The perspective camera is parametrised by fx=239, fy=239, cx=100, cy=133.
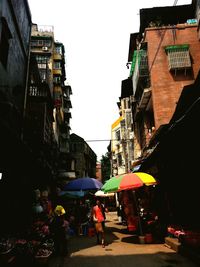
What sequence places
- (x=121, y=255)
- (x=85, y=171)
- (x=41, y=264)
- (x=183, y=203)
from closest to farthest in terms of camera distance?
(x=41, y=264)
(x=121, y=255)
(x=183, y=203)
(x=85, y=171)

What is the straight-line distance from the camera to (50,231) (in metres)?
9.12

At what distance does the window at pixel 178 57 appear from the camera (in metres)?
17.5

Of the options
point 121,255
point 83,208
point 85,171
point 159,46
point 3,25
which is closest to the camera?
point 121,255

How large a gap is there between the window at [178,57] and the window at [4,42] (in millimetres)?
12182

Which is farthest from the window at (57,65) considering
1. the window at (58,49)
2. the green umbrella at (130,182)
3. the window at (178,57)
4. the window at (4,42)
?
the green umbrella at (130,182)

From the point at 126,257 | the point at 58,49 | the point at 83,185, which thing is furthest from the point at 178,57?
the point at 58,49

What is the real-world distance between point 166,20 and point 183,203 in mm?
16909

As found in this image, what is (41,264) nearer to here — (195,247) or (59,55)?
(195,247)

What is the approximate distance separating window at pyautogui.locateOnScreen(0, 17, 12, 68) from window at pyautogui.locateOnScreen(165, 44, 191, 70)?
12182mm

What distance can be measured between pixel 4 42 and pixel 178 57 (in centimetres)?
1298

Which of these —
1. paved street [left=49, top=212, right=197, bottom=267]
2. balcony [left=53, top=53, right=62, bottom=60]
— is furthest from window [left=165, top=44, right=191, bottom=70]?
balcony [left=53, top=53, right=62, bottom=60]

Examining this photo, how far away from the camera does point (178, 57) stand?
58.2 feet

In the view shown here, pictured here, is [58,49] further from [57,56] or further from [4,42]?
[4,42]

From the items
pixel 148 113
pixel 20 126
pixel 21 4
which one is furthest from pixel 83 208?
pixel 21 4
